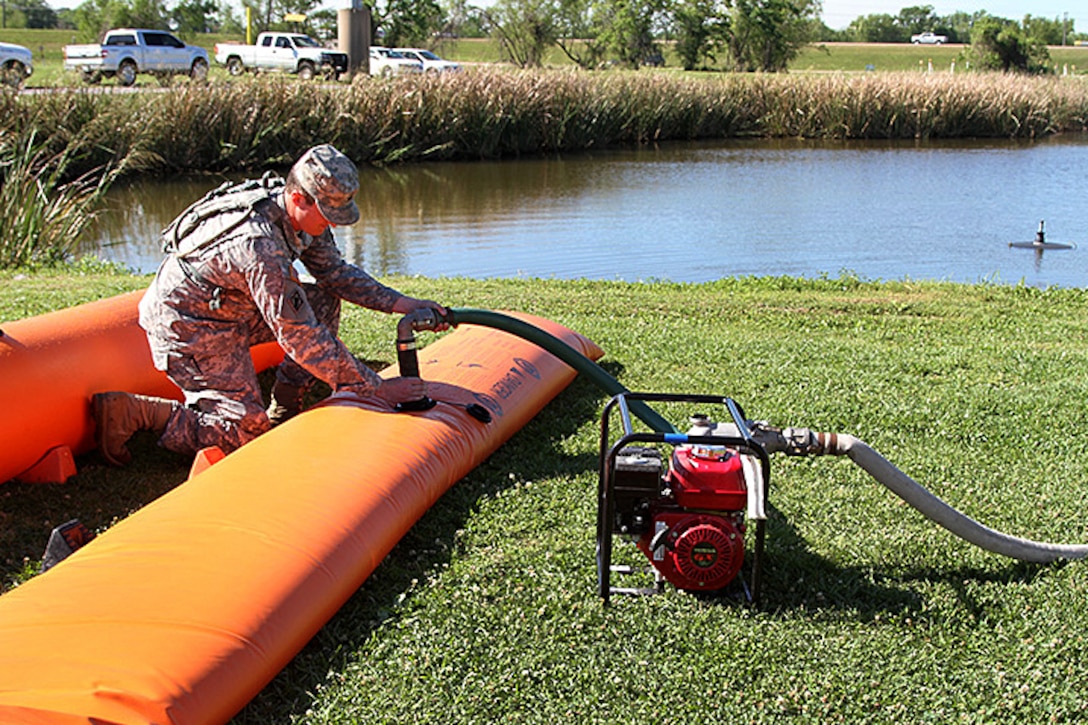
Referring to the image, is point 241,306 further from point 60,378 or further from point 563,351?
point 563,351

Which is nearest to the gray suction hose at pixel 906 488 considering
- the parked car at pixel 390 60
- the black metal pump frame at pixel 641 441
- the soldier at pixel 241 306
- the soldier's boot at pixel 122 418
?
the black metal pump frame at pixel 641 441

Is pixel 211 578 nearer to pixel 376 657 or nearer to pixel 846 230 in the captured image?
pixel 376 657

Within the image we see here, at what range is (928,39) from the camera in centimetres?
11044

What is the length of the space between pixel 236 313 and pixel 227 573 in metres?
1.97

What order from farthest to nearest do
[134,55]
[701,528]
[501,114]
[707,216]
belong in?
[134,55] < [501,114] < [707,216] < [701,528]

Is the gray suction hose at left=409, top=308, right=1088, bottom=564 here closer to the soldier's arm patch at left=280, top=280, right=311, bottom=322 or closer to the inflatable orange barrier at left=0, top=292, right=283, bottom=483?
the soldier's arm patch at left=280, top=280, right=311, bottom=322

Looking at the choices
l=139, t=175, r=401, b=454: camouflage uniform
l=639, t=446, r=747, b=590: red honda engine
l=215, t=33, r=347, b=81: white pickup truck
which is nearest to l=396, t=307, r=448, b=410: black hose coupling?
l=139, t=175, r=401, b=454: camouflage uniform

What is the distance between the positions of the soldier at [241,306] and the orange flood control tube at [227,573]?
0.35 meters

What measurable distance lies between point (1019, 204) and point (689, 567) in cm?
1700

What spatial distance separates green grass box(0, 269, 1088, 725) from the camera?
3.17 metres

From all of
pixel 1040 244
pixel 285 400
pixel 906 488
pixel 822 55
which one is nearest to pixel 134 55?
pixel 1040 244

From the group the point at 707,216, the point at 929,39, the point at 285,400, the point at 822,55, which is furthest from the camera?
the point at 929,39

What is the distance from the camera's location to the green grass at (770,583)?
3.17m

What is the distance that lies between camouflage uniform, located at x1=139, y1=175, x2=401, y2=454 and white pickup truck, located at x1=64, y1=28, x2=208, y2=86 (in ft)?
104
